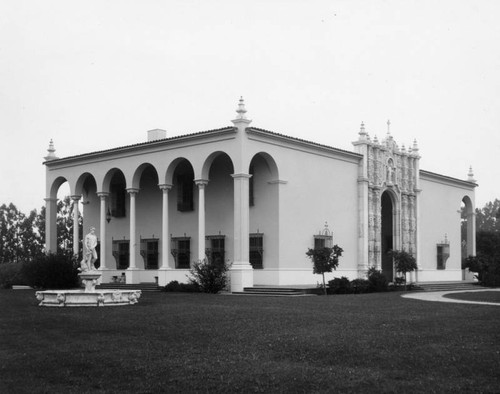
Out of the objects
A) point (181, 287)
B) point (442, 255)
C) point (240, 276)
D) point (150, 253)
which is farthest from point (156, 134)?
point (442, 255)

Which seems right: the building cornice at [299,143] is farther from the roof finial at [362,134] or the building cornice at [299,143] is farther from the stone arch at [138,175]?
the stone arch at [138,175]

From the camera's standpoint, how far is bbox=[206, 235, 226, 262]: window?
34.5m

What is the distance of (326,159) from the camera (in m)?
35.1

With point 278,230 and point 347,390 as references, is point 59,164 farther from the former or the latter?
point 347,390

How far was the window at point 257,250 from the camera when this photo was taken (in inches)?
1284

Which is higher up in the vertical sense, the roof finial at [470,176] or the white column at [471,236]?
the roof finial at [470,176]

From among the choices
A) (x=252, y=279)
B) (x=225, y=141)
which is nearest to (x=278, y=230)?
(x=252, y=279)

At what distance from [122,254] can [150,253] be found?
2671mm

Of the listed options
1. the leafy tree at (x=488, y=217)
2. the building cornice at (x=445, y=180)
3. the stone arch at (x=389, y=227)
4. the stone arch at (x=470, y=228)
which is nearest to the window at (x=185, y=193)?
the stone arch at (x=389, y=227)

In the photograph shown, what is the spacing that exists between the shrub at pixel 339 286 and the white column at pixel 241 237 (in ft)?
11.3

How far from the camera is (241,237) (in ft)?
100

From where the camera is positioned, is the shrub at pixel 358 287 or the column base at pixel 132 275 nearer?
the shrub at pixel 358 287

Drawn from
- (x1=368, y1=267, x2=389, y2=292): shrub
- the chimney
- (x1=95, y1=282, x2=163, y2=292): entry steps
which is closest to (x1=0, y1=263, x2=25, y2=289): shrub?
(x1=95, y1=282, x2=163, y2=292): entry steps

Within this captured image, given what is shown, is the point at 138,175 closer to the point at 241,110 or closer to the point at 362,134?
the point at 241,110
